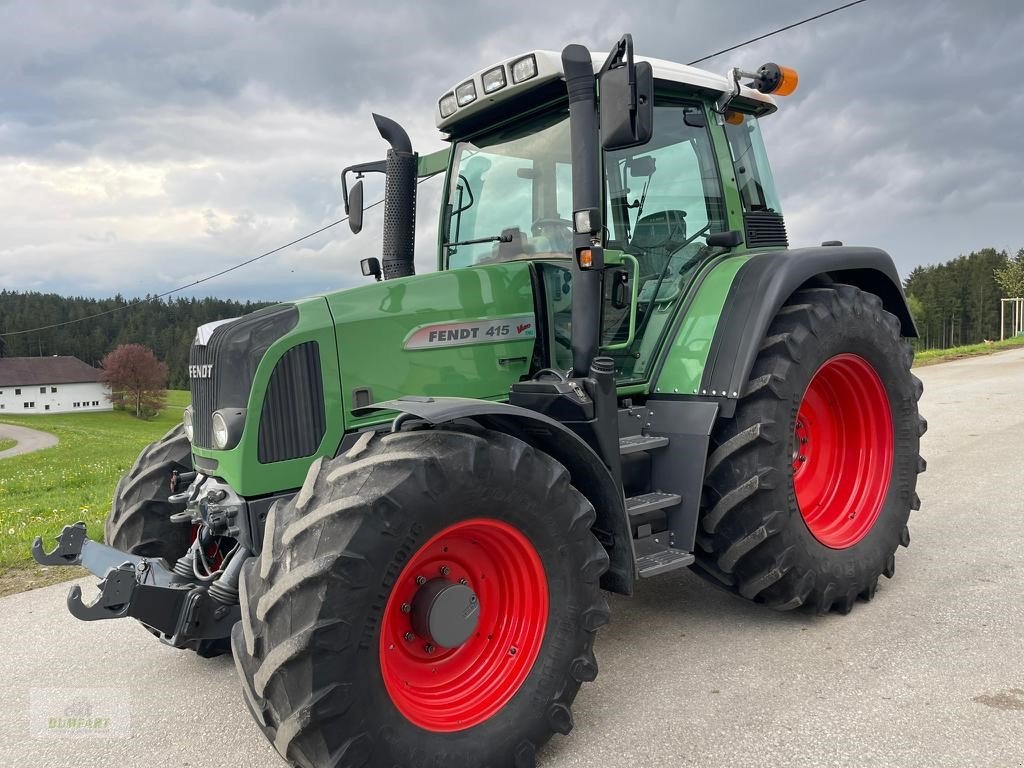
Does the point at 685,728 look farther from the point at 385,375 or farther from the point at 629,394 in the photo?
A: the point at 385,375

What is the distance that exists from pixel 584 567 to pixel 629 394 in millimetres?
1189

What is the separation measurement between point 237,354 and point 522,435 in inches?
46.9

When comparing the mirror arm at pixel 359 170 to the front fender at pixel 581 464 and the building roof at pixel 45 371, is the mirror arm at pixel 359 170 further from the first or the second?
the building roof at pixel 45 371

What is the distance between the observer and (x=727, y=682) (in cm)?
338

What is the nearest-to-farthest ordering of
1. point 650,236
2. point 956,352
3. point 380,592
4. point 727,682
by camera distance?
point 380,592 → point 727,682 → point 650,236 → point 956,352

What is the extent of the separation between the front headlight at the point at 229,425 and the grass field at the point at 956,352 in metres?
18.5

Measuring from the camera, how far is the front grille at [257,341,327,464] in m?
3.18

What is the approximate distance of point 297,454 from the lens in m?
3.24

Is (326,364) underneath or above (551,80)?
underneath

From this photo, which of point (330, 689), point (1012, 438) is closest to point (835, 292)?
point (330, 689)

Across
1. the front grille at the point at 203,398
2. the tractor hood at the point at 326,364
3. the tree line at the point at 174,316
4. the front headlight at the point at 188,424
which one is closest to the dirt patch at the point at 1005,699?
the tractor hood at the point at 326,364

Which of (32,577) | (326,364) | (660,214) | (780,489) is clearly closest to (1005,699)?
(780,489)

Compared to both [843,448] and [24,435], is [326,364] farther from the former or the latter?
[24,435]

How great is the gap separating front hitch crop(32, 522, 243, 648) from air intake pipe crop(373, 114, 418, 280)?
6.41ft
